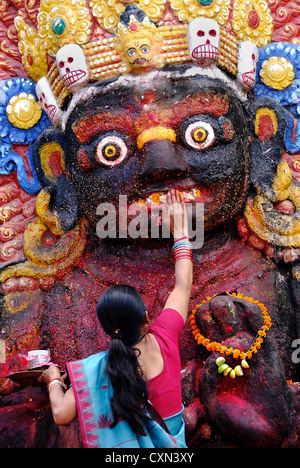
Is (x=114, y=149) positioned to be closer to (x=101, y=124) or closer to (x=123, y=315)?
(x=101, y=124)

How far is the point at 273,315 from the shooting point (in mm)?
3590

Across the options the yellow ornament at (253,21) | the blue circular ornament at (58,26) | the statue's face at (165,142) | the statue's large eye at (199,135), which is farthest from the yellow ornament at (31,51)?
the yellow ornament at (253,21)

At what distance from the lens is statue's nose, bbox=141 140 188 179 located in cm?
346

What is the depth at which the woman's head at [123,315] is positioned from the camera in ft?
8.11

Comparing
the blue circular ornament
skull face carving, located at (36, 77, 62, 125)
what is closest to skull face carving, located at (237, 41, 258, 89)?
the blue circular ornament

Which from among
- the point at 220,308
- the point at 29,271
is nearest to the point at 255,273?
the point at 220,308

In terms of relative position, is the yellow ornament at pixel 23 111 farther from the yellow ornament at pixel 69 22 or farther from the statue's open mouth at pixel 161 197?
the statue's open mouth at pixel 161 197

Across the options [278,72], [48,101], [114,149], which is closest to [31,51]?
[48,101]

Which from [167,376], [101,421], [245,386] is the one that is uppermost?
[167,376]

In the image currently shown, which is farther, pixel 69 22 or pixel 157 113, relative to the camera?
pixel 69 22

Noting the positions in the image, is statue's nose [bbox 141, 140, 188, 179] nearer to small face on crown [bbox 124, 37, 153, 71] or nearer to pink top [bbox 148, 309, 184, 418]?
small face on crown [bbox 124, 37, 153, 71]

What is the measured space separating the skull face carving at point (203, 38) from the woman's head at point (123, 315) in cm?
194

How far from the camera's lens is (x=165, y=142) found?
11.5 ft

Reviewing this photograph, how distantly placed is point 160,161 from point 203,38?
36.4 inches
